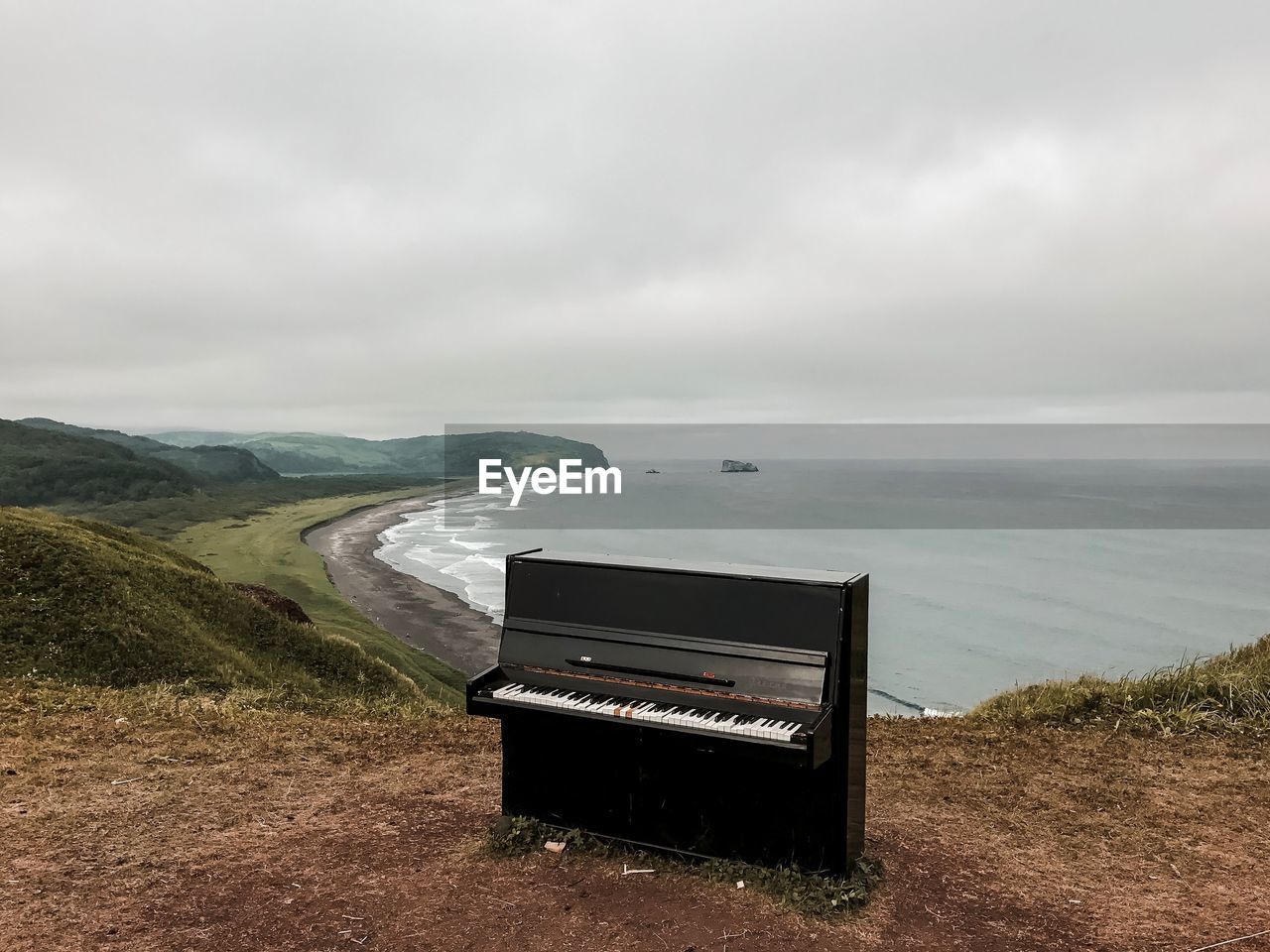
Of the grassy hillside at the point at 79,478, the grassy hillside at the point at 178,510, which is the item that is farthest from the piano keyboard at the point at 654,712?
the grassy hillside at the point at 79,478

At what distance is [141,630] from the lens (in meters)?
17.5

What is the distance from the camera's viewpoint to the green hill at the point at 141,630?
1498 cm

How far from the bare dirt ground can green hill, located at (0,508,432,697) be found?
4.68 meters

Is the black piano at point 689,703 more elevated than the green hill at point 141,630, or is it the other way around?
the black piano at point 689,703

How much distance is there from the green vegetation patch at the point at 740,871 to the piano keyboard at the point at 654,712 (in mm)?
1287

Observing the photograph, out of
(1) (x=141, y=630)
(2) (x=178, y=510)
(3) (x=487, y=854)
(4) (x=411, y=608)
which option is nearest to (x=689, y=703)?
(3) (x=487, y=854)

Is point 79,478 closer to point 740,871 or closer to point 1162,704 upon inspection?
point 1162,704

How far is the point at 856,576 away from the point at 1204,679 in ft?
26.8

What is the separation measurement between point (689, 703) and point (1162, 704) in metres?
8.57

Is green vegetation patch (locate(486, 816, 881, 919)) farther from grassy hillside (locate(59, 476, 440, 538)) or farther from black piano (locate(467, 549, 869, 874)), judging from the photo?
grassy hillside (locate(59, 476, 440, 538))

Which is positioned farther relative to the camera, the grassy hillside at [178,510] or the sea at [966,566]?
the grassy hillside at [178,510]

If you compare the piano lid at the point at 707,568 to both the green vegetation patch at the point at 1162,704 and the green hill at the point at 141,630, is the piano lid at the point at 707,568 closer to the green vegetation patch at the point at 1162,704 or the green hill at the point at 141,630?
the green vegetation patch at the point at 1162,704

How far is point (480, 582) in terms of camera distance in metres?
85.6

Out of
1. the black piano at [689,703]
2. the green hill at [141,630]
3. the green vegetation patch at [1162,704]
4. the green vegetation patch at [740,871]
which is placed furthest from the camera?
the green hill at [141,630]
